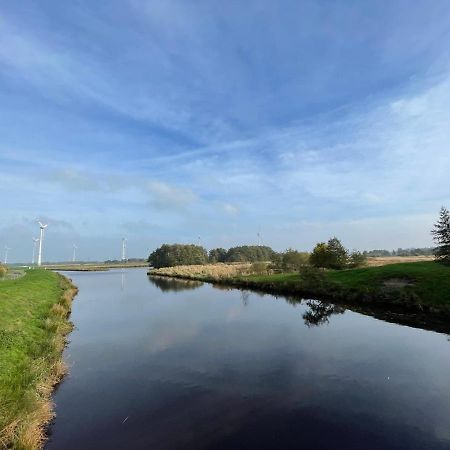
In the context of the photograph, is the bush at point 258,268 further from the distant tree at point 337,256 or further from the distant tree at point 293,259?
the distant tree at point 337,256

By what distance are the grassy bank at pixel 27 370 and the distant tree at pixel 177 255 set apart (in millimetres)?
140218

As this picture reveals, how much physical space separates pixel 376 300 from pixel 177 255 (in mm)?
138156

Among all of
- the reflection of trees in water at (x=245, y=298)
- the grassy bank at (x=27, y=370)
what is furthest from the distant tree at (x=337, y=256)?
the grassy bank at (x=27, y=370)

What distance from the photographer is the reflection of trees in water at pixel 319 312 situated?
30.7 meters

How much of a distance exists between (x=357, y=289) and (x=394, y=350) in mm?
21195

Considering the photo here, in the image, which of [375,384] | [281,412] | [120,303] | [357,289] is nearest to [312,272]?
[357,289]

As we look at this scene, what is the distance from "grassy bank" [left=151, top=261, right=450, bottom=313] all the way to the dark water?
8.31m

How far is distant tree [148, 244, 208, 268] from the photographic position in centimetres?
16975

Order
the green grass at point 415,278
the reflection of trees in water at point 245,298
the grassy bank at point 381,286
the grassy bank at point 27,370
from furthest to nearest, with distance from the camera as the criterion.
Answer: the reflection of trees in water at point 245,298
the grassy bank at point 381,286
the green grass at point 415,278
the grassy bank at point 27,370

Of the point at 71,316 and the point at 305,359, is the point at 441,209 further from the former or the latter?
the point at 71,316

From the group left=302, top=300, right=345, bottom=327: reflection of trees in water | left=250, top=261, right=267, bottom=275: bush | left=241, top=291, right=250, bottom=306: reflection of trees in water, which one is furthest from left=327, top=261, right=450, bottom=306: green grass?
left=250, top=261, right=267, bottom=275: bush

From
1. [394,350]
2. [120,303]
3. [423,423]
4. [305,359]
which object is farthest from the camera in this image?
[120,303]

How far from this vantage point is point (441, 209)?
1999 inches

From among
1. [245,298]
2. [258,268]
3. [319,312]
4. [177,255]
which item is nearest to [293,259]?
[258,268]
